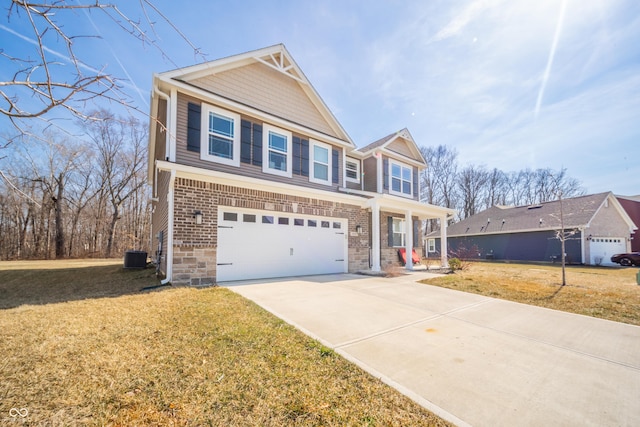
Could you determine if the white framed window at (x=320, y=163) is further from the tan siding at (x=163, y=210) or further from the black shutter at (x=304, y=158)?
the tan siding at (x=163, y=210)

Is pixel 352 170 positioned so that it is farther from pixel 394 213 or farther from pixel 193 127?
pixel 193 127

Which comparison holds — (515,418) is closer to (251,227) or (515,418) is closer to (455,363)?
(455,363)

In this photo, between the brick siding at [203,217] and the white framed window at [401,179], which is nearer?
the brick siding at [203,217]

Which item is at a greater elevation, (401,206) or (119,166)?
(119,166)

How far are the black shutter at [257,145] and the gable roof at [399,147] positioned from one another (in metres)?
5.87

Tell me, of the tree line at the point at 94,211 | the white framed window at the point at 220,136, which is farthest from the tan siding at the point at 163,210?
the tree line at the point at 94,211

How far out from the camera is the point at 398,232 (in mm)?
13695

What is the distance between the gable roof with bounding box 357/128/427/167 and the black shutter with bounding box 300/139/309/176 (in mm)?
3820

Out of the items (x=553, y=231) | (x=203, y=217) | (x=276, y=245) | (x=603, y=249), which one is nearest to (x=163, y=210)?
(x=203, y=217)

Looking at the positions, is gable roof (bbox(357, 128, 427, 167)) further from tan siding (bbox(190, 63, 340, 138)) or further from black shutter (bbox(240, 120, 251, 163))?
black shutter (bbox(240, 120, 251, 163))

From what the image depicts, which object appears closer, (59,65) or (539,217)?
(59,65)

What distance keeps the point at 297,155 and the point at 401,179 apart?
22.2 ft

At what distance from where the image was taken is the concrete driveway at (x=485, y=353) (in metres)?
2.28

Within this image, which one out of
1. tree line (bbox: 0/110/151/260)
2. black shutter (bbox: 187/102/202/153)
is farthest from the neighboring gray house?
tree line (bbox: 0/110/151/260)
